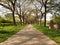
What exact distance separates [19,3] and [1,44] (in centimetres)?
4796

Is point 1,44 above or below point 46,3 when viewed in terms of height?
below

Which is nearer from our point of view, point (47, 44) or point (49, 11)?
point (47, 44)

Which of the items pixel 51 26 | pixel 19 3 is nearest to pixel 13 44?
pixel 51 26

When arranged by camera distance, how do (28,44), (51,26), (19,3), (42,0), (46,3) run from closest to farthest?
(28,44) → (51,26) → (46,3) → (42,0) → (19,3)

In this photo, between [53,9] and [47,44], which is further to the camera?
[53,9]

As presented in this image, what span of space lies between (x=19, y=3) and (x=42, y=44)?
48.3 meters

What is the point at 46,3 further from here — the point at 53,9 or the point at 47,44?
the point at 47,44

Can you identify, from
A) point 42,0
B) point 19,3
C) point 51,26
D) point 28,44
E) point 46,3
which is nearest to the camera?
point 28,44

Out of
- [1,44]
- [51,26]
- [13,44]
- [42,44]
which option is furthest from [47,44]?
[51,26]

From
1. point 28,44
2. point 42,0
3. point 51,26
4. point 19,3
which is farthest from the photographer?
point 19,3

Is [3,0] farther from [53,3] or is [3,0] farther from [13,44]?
[13,44]

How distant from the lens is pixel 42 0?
42625 mm

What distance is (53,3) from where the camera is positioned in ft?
136

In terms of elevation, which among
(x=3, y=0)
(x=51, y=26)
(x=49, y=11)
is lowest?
(x=51, y=26)
